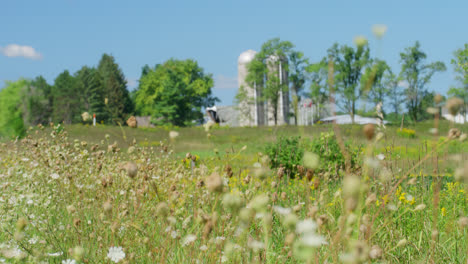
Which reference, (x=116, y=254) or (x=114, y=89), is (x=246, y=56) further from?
(x=116, y=254)

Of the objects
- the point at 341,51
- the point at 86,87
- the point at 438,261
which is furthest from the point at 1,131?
the point at 86,87

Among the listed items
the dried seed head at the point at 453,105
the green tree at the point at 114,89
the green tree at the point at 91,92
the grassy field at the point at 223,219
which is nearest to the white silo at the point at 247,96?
the green tree at the point at 114,89

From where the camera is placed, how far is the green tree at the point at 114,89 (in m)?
54.5

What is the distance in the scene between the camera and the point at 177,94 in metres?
47.3

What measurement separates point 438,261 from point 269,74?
123 ft

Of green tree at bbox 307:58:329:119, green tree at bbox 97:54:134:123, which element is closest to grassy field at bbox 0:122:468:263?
green tree at bbox 307:58:329:119

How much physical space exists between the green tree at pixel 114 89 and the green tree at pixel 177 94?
7.12ft

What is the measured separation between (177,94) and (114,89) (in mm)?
13038

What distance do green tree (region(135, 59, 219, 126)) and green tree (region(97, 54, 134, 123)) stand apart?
7.12ft

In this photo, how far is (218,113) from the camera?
55.4 metres

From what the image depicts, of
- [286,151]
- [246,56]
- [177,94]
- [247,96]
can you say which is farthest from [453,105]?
[177,94]

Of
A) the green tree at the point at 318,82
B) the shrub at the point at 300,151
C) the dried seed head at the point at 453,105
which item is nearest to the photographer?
the dried seed head at the point at 453,105

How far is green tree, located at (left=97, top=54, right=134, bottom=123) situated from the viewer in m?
54.5

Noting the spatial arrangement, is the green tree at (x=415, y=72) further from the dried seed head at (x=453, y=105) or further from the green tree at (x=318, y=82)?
the dried seed head at (x=453, y=105)
